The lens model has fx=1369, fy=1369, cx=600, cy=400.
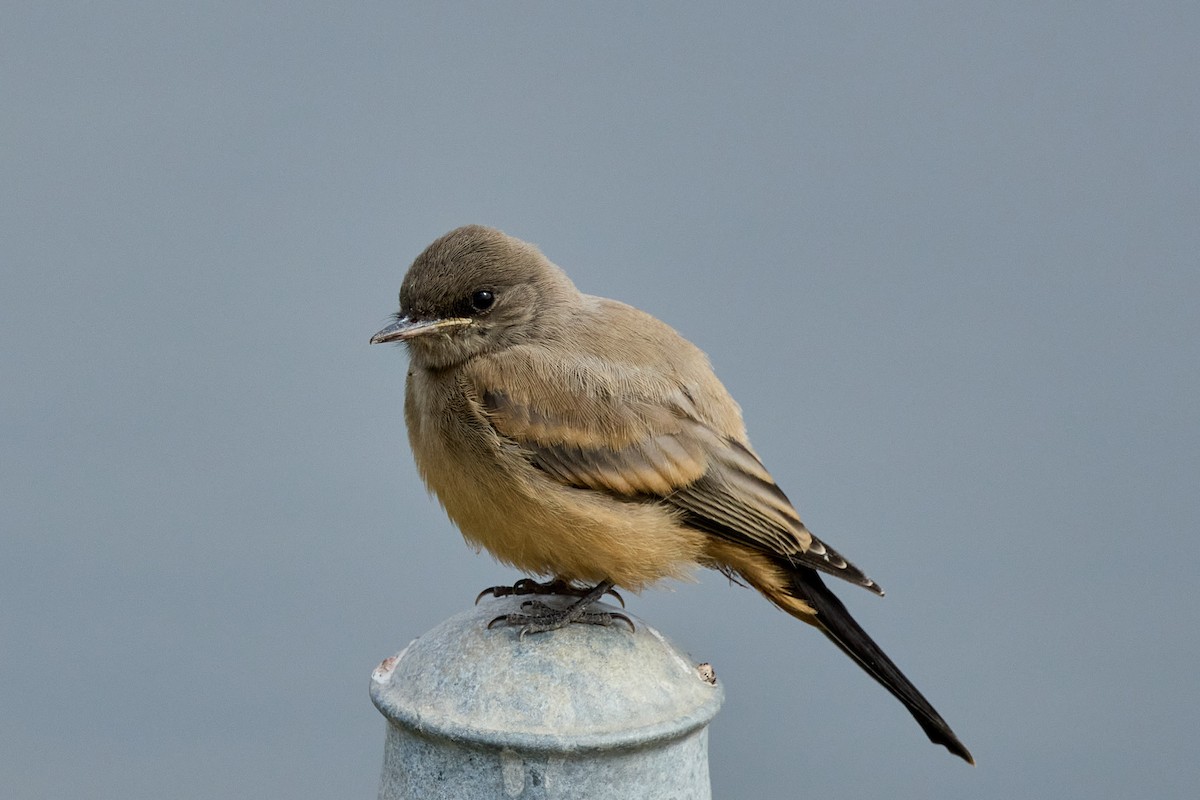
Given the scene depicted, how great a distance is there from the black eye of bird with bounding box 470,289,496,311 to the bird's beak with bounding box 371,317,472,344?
2.2 inches

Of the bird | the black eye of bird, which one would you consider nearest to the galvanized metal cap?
the bird

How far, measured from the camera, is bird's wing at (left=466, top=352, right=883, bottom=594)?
427 cm

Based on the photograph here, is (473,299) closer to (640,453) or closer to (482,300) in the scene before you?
(482,300)

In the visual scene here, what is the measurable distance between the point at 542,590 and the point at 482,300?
0.96 metres


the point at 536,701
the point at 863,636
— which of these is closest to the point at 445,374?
the point at 536,701

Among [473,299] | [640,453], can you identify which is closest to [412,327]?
[473,299]

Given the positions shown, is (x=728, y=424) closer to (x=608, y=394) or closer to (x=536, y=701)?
(x=608, y=394)

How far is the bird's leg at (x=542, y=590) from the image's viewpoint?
4.45 metres

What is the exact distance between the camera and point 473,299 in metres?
4.43

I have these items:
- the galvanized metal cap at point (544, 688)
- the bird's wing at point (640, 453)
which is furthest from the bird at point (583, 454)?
the galvanized metal cap at point (544, 688)

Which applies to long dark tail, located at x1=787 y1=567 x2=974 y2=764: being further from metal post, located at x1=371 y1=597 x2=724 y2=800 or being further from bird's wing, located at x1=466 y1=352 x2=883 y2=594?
metal post, located at x1=371 y1=597 x2=724 y2=800

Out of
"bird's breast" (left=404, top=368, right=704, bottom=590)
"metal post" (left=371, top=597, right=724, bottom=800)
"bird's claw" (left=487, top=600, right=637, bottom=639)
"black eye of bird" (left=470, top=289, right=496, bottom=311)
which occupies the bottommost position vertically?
"metal post" (left=371, top=597, right=724, bottom=800)

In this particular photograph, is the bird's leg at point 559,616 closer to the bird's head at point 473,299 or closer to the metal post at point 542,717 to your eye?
the metal post at point 542,717

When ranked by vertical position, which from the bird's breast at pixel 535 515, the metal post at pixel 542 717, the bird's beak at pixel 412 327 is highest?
the bird's beak at pixel 412 327
